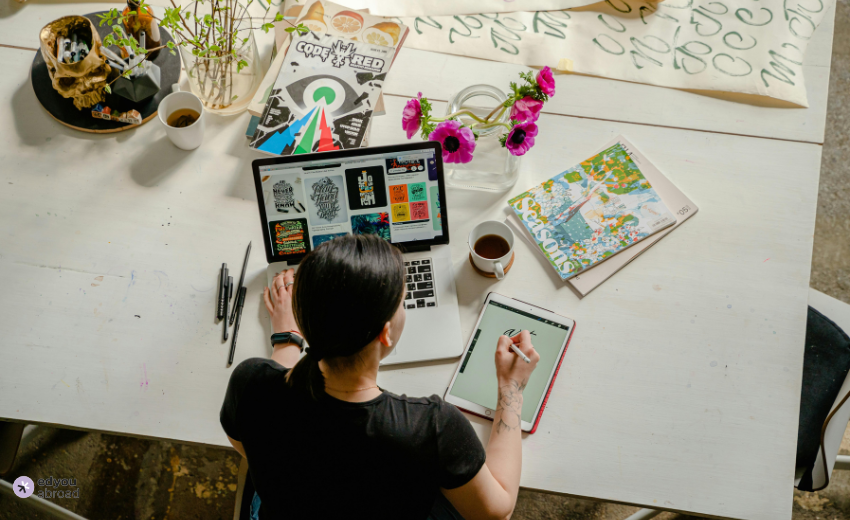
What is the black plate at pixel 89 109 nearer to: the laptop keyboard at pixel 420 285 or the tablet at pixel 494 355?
the laptop keyboard at pixel 420 285

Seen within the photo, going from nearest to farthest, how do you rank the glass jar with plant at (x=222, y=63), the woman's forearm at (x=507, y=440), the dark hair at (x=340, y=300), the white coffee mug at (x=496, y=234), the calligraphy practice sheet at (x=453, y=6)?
1. the dark hair at (x=340, y=300)
2. the woman's forearm at (x=507, y=440)
3. the white coffee mug at (x=496, y=234)
4. the glass jar with plant at (x=222, y=63)
5. the calligraphy practice sheet at (x=453, y=6)

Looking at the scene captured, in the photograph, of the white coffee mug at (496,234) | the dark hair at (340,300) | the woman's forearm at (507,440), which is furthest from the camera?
the white coffee mug at (496,234)

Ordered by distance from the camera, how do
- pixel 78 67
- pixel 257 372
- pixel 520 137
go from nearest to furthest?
1. pixel 257 372
2. pixel 520 137
3. pixel 78 67

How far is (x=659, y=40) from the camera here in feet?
3.88

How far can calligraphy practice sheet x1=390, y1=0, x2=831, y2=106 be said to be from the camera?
115 centimetres

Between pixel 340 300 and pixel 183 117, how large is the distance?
61 centimetres

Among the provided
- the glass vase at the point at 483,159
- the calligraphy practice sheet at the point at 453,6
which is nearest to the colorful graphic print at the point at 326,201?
the glass vase at the point at 483,159

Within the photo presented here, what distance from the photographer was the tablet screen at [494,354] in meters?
0.94

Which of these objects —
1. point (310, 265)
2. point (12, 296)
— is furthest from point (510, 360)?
point (12, 296)

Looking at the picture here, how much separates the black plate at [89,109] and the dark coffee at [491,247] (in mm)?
709

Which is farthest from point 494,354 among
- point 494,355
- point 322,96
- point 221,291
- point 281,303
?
point 322,96

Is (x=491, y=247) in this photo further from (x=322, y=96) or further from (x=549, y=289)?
(x=322, y=96)

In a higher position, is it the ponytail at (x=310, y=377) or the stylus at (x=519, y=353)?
the ponytail at (x=310, y=377)

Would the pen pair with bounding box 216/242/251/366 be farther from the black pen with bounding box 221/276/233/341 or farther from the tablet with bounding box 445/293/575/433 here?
the tablet with bounding box 445/293/575/433
